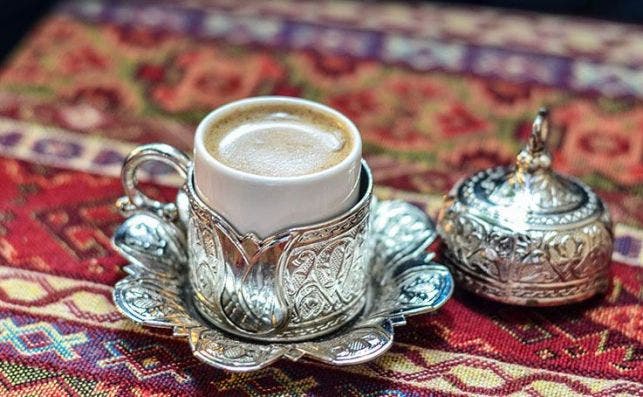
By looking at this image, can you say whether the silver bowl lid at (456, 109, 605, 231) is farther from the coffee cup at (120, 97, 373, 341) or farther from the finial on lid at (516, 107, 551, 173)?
the coffee cup at (120, 97, 373, 341)

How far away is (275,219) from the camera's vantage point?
620 mm

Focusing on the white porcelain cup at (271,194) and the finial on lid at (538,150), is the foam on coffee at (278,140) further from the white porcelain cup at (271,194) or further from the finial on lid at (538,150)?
the finial on lid at (538,150)

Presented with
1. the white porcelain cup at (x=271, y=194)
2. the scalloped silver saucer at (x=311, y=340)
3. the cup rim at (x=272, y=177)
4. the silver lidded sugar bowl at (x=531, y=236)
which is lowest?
the scalloped silver saucer at (x=311, y=340)

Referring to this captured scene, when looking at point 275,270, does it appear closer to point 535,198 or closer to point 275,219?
point 275,219

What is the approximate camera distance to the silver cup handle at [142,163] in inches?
26.9

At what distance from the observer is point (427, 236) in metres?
0.74

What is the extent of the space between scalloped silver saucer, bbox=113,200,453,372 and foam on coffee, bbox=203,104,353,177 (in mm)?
97

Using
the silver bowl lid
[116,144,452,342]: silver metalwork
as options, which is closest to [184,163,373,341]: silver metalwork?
[116,144,452,342]: silver metalwork

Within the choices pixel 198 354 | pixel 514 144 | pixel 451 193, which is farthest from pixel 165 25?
pixel 198 354

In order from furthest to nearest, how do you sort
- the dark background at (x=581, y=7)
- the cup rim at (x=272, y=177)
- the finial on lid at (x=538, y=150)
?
the dark background at (x=581, y=7) → the finial on lid at (x=538, y=150) → the cup rim at (x=272, y=177)

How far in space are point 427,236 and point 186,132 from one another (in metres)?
0.35

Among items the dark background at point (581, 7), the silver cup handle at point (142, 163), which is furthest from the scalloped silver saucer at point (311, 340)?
the dark background at point (581, 7)

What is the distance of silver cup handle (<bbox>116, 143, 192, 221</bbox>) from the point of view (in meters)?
0.68

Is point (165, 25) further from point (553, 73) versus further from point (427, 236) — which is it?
point (427, 236)
